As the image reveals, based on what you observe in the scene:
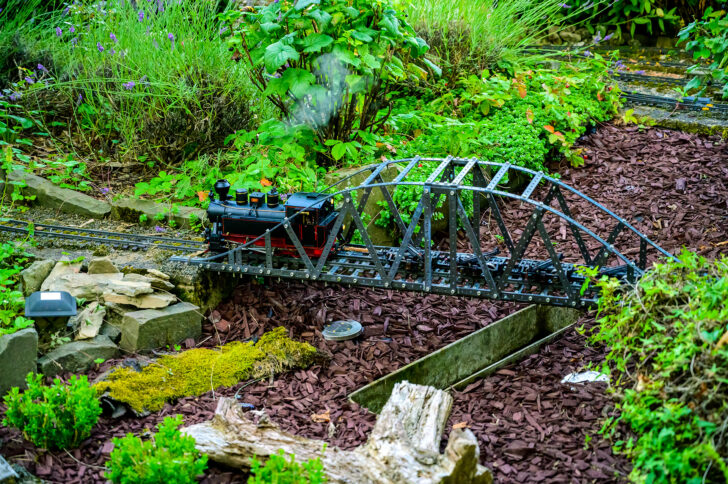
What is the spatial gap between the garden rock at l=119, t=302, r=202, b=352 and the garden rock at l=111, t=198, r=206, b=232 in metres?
1.42

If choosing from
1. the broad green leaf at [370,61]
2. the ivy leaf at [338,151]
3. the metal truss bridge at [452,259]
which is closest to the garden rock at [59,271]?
the metal truss bridge at [452,259]

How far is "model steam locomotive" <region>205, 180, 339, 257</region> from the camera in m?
5.43

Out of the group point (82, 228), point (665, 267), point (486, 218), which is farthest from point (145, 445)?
point (486, 218)

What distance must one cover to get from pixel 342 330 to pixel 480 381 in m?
1.18

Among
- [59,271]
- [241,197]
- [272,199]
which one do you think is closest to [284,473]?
[272,199]

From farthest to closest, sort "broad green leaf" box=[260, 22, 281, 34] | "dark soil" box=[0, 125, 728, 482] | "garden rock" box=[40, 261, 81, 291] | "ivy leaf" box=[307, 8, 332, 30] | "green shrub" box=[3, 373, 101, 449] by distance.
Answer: "broad green leaf" box=[260, 22, 281, 34] < "ivy leaf" box=[307, 8, 332, 30] < "garden rock" box=[40, 261, 81, 291] < "dark soil" box=[0, 125, 728, 482] < "green shrub" box=[3, 373, 101, 449]

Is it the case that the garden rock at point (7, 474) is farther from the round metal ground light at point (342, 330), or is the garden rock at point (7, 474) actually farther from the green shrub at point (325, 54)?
the green shrub at point (325, 54)

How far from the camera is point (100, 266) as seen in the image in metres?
5.66

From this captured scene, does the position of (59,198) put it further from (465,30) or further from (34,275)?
(465,30)

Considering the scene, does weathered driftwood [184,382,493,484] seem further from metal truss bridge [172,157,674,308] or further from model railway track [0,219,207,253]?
model railway track [0,219,207,253]

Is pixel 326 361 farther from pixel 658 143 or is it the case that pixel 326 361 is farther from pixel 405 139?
pixel 658 143

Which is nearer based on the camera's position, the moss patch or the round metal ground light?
the moss patch

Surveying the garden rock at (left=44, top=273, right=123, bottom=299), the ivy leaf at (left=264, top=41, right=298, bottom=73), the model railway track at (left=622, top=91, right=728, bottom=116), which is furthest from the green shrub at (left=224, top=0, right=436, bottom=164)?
the model railway track at (left=622, top=91, right=728, bottom=116)

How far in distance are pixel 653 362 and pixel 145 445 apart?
2.69 meters
